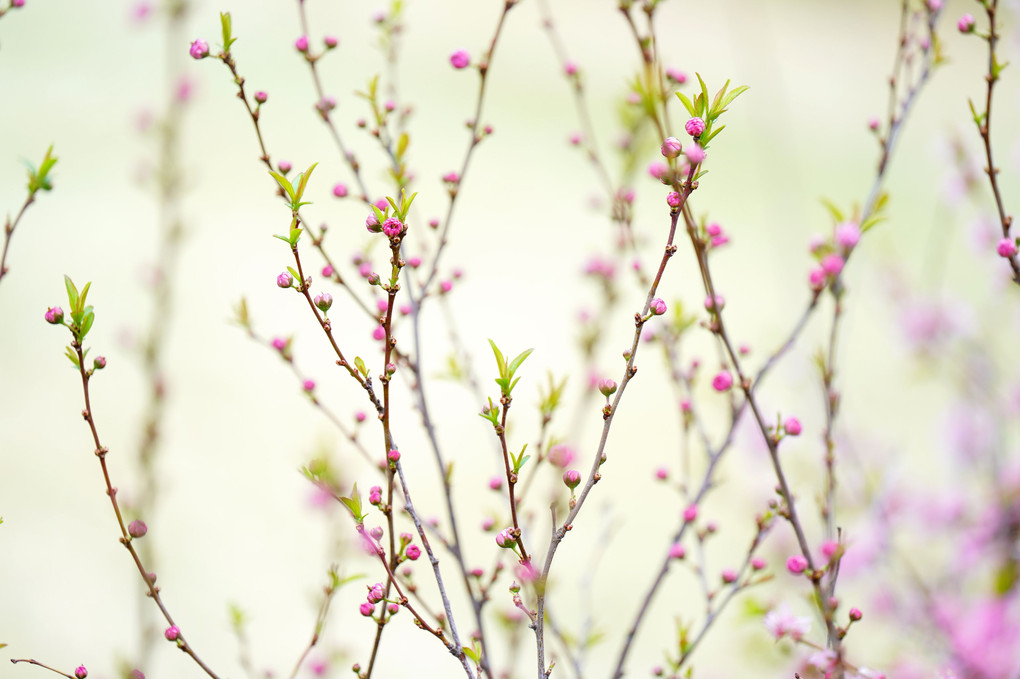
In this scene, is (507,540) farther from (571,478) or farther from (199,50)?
(199,50)

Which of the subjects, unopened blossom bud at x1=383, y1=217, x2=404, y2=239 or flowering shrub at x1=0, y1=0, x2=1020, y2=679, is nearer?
unopened blossom bud at x1=383, y1=217, x2=404, y2=239

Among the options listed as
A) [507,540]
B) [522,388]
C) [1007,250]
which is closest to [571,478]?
[507,540]

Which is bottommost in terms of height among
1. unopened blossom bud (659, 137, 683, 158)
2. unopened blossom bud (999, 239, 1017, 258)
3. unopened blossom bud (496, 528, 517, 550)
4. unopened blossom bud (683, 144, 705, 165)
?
unopened blossom bud (496, 528, 517, 550)

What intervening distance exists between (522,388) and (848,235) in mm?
894

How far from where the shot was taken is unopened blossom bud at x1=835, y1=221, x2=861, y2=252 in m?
0.44

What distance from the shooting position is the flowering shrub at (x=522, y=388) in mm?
474

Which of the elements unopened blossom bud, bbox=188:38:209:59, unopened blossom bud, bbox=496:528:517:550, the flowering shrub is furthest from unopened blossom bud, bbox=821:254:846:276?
unopened blossom bud, bbox=188:38:209:59

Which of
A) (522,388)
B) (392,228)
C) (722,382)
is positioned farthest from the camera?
(522,388)

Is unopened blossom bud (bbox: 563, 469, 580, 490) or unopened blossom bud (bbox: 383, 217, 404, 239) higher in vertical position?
unopened blossom bud (bbox: 383, 217, 404, 239)

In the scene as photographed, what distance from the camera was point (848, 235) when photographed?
0.44m

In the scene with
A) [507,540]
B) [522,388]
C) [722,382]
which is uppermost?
[522,388]

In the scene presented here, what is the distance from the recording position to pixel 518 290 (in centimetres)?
149

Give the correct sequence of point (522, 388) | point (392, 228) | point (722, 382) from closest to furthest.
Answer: point (392, 228) < point (722, 382) < point (522, 388)

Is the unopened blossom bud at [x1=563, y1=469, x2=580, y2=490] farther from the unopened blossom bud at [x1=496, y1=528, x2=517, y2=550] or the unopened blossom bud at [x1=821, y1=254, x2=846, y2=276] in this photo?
the unopened blossom bud at [x1=821, y1=254, x2=846, y2=276]
